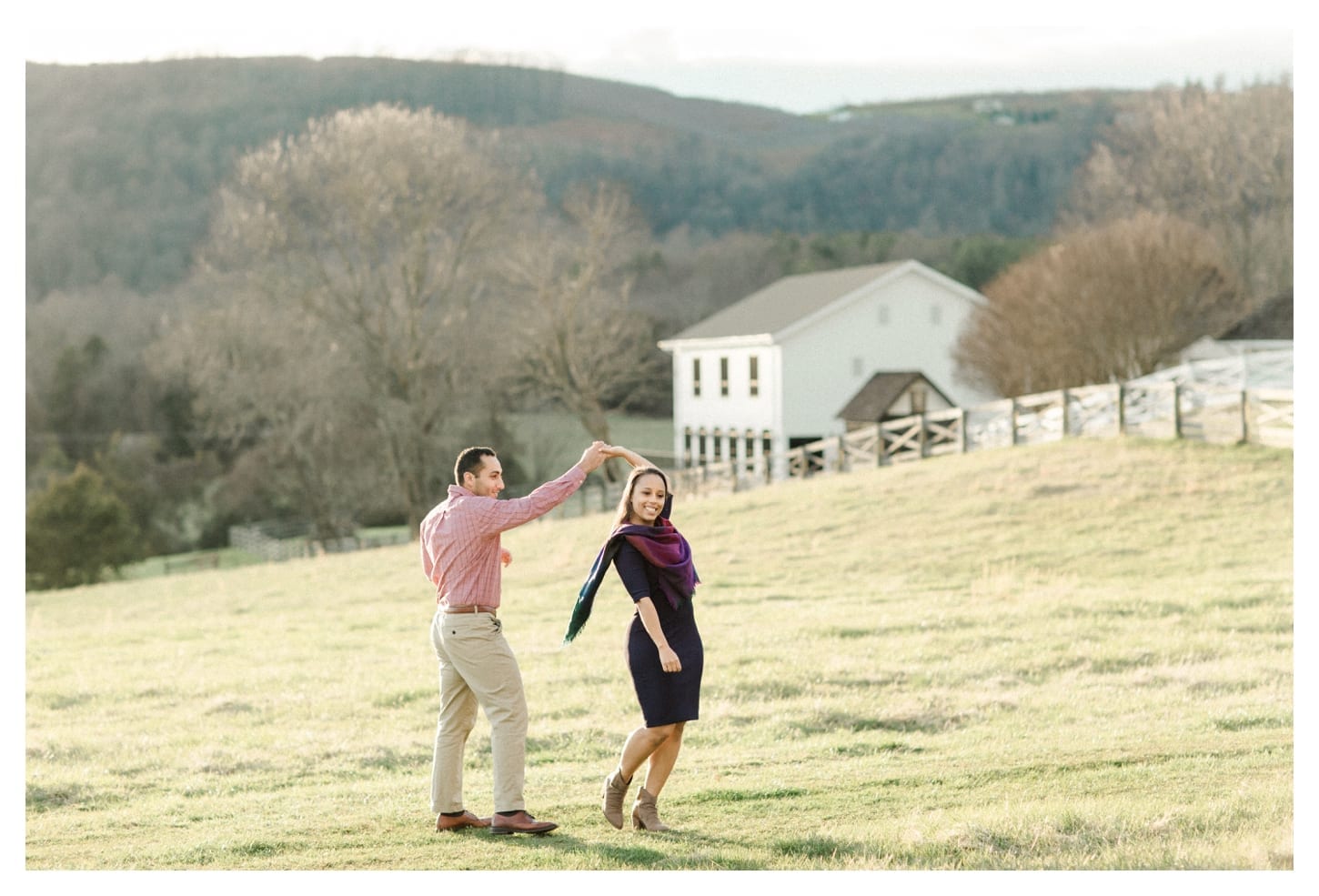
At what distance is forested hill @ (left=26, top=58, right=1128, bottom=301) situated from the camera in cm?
9312

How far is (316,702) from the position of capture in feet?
44.3

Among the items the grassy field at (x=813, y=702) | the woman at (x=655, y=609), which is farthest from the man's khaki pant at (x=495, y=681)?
the woman at (x=655, y=609)

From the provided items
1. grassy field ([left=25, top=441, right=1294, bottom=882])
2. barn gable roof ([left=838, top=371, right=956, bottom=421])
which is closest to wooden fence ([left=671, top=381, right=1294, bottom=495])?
grassy field ([left=25, top=441, right=1294, bottom=882])

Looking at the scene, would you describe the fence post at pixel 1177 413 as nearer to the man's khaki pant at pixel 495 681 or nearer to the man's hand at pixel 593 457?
the man's hand at pixel 593 457

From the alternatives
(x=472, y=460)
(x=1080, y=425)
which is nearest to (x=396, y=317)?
(x=1080, y=425)

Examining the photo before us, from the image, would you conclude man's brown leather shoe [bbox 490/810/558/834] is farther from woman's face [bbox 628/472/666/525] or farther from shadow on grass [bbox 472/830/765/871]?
woman's face [bbox 628/472/666/525]

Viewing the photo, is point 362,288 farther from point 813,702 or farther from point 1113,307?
point 813,702

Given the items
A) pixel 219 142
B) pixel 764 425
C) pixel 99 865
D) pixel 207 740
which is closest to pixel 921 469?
pixel 764 425

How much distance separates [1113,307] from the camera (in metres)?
38.8

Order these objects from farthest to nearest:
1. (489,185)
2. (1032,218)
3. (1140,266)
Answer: (1032,218) < (489,185) < (1140,266)

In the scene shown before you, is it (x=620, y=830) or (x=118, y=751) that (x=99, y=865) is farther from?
(x=118, y=751)

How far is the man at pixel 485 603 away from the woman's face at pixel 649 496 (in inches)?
10.3

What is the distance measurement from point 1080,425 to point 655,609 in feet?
81.8

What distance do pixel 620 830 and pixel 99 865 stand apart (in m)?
2.80
